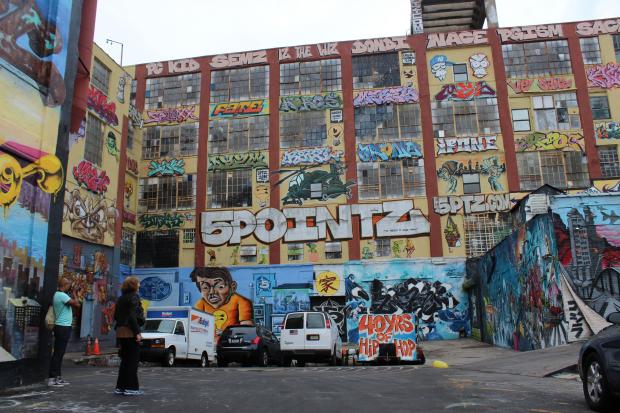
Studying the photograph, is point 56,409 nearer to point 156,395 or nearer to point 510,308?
point 156,395

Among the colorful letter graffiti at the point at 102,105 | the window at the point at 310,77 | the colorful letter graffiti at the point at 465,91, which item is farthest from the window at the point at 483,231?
the colorful letter graffiti at the point at 102,105

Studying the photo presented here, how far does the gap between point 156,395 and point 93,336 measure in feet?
64.0

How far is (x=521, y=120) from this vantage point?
30.5m

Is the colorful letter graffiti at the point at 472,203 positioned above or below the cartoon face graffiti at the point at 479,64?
below

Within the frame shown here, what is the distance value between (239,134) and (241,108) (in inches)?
67.2

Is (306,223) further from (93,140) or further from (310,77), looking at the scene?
(93,140)

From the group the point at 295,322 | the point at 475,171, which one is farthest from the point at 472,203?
the point at 295,322

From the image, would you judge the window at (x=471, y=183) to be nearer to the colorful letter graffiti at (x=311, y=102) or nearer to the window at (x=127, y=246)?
the colorful letter graffiti at (x=311, y=102)

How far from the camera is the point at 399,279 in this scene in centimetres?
2925

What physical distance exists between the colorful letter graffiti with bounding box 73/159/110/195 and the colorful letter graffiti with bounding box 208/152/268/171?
6729mm

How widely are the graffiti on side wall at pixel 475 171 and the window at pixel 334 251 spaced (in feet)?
22.9

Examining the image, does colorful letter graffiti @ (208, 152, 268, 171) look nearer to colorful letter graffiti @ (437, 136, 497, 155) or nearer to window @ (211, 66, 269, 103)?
window @ (211, 66, 269, 103)

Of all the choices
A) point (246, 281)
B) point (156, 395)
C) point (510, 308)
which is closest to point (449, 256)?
point (510, 308)

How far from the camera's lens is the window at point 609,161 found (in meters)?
29.1
